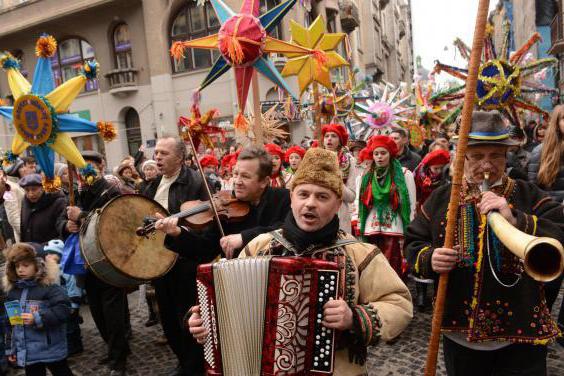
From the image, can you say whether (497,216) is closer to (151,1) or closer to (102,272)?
(102,272)

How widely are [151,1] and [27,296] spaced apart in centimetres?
1916

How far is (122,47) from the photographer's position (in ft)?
69.6

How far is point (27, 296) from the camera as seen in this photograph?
3.75 metres

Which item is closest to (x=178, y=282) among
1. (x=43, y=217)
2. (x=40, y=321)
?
(x=40, y=321)

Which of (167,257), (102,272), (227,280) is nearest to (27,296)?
(102,272)

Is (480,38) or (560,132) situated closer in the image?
(480,38)

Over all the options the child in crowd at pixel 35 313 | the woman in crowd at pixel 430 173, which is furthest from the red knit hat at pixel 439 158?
the child in crowd at pixel 35 313

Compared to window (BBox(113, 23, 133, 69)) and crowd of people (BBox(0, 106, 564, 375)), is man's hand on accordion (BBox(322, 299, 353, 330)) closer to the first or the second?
crowd of people (BBox(0, 106, 564, 375))

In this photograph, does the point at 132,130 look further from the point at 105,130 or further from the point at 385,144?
the point at 385,144

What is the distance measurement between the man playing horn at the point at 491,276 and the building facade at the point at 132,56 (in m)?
16.6

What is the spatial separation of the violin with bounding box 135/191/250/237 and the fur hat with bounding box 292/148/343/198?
48.1 inches

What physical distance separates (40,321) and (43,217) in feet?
6.06

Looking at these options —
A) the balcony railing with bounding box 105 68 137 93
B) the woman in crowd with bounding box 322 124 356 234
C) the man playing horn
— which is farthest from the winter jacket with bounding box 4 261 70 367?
the balcony railing with bounding box 105 68 137 93

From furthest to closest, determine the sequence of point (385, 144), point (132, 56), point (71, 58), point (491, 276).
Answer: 1. point (71, 58)
2. point (132, 56)
3. point (385, 144)
4. point (491, 276)
